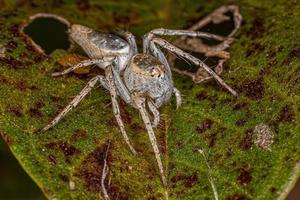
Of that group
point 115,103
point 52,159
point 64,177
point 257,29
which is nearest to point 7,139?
point 52,159

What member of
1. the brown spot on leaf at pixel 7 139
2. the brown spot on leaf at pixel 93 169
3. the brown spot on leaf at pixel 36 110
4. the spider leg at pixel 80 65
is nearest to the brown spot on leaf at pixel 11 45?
the spider leg at pixel 80 65

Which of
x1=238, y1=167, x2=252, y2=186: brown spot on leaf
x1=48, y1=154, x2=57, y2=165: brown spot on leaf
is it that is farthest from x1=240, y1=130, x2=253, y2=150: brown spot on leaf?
x1=48, y1=154, x2=57, y2=165: brown spot on leaf

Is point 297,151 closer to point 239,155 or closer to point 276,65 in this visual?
point 239,155

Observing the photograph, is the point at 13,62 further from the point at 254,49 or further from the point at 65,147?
the point at 254,49

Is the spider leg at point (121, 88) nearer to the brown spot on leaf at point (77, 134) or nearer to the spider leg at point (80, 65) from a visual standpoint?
the spider leg at point (80, 65)

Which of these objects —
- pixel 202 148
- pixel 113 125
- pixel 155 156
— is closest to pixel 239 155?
pixel 202 148

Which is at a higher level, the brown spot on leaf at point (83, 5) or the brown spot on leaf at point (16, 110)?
the brown spot on leaf at point (83, 5)

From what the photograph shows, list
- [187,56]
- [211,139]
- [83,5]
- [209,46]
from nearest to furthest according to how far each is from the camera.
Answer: [211,139]
[187,56]
[209,46]
[83,5]

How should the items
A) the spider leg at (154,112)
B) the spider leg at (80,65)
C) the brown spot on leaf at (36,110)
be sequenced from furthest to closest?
1. the spider leg at (80,65)
2. the spider leg at (154,112)
3. the brown spot on leaf at (36,110)
